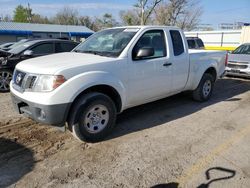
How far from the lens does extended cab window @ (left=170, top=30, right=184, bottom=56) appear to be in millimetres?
5445

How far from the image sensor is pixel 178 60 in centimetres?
544

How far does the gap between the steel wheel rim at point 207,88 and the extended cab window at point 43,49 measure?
16.5 feet

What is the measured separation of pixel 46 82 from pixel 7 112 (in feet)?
8.61

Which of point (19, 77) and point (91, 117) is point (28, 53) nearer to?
point (19, 77)

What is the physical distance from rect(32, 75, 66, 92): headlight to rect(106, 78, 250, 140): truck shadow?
54.4 inches

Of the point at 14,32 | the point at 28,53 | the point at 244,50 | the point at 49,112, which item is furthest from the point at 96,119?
the point at 14,32

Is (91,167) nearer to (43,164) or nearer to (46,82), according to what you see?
(43,164)

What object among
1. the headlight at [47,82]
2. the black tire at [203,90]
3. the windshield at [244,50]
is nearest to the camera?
the headlight at [47,82]

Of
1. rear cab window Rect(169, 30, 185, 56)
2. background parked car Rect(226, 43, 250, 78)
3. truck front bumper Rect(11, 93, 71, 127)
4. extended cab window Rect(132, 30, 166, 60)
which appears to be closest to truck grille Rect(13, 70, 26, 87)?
truck front bumper Rect(11, 93, 71, 127)

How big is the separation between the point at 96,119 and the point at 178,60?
235 centimetres

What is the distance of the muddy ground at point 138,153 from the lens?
3.21 metres

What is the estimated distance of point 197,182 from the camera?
124 inches

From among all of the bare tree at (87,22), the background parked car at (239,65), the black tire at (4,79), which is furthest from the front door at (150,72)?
the bare tree at (87,22)

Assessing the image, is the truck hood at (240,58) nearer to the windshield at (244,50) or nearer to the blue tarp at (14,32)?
the windshield at (244,50)
